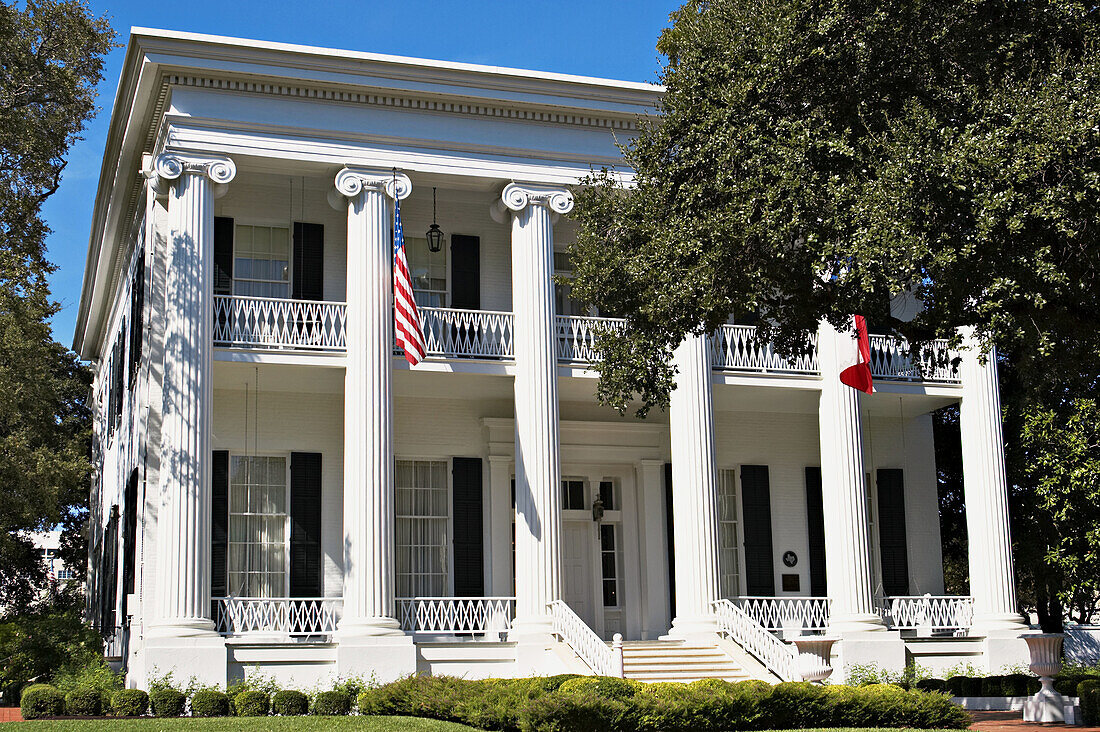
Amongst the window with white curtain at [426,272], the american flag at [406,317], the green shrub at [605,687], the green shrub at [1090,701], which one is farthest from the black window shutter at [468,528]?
the green shrub at [1090,701]

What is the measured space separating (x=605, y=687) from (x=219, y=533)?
9277 mm

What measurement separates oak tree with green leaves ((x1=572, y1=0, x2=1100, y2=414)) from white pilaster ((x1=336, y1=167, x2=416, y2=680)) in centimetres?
582

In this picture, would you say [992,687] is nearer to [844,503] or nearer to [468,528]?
[844,503]

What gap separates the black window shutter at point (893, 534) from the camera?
82.2 ft

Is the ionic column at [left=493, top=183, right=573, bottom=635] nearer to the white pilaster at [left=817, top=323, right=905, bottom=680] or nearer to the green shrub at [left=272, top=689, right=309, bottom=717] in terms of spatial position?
the green shrub at [left=272, top=689, right=309, bottom=717]

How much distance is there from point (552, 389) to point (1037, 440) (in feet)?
30.3

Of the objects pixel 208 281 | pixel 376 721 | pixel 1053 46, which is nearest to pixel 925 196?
pixel 1053 46

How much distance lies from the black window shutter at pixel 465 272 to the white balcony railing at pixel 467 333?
84cm

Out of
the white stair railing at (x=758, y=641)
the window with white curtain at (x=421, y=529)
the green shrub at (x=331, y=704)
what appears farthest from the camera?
the window with white curtain at (x=421, y=529)

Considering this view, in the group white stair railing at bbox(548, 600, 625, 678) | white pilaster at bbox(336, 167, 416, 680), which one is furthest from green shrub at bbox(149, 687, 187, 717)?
white stair railing at bbox(548, 600, 625, 678)

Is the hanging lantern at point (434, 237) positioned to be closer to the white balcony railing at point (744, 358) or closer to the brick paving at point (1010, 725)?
the white balcony railing at point (744, 358)

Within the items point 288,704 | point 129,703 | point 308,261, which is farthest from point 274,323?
point 129,703

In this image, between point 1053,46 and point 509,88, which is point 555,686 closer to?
point 1053,46

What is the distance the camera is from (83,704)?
60.0ft
